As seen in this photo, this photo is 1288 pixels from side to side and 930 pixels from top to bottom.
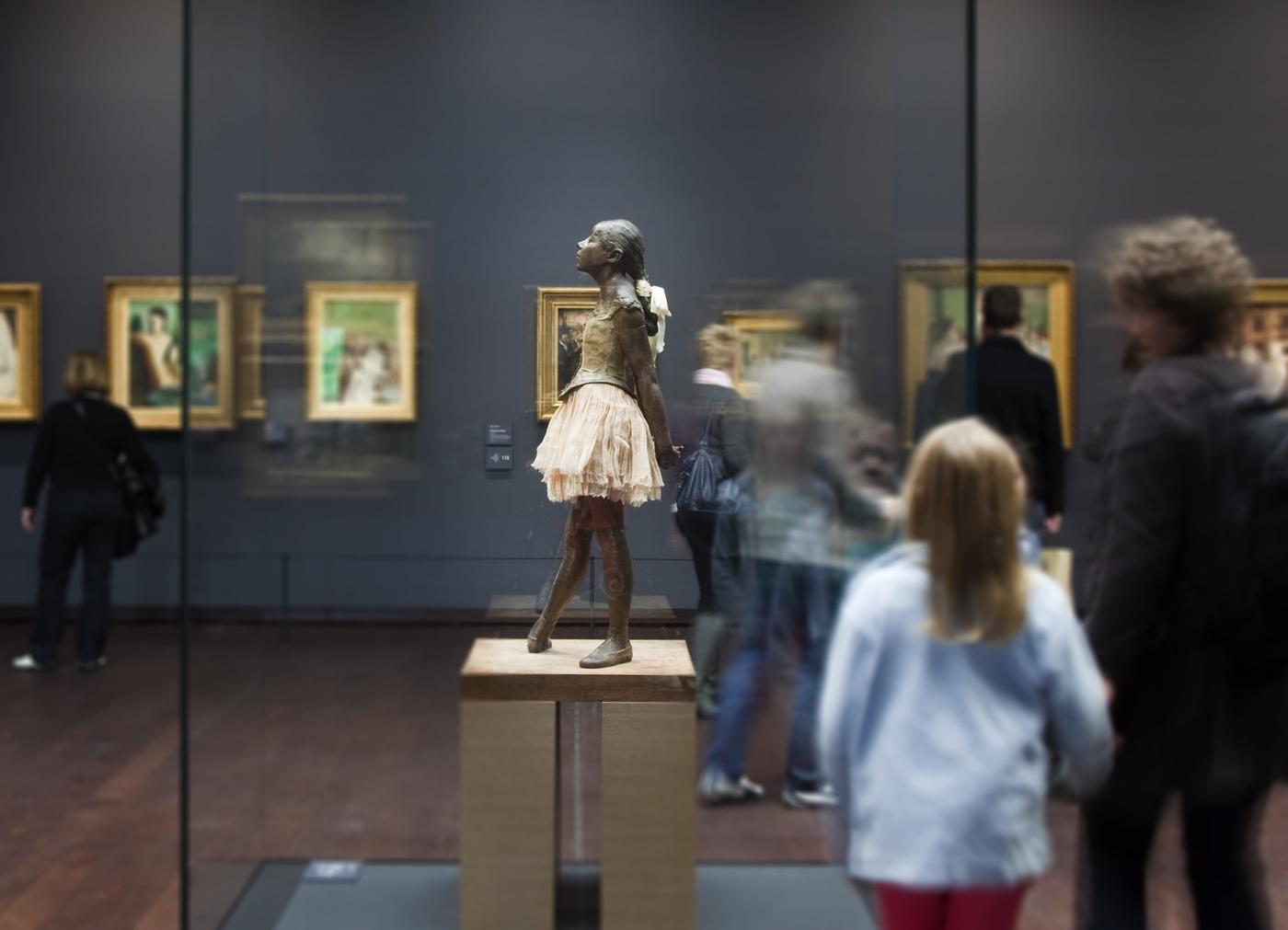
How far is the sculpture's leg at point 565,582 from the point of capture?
305cm

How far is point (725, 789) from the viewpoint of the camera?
3.20 meters

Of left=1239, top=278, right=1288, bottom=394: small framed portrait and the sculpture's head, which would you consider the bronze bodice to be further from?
left=1239, top=278, right=1288, bottom=394: small framed portrait

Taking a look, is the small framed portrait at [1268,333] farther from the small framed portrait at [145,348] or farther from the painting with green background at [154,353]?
the painting with green background at [154,353]

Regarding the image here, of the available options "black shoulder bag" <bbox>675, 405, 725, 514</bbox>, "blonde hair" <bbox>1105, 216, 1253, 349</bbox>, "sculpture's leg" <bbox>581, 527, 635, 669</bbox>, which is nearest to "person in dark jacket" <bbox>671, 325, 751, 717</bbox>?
"black shoulder bag" <bbox>675, 405, 725, 514</bbox>

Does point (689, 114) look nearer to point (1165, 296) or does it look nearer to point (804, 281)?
point (804, 281)

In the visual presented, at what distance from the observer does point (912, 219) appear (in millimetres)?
2998

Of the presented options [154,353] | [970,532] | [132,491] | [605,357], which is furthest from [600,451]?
[154,353]

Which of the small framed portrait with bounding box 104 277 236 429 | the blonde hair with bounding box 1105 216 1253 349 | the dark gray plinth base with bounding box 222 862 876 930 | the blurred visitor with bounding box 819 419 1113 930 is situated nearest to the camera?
the blurred visitor with bounding box 819 419 1113 930

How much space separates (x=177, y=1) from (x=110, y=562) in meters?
2.74

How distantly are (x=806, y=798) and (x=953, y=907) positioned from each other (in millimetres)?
1210

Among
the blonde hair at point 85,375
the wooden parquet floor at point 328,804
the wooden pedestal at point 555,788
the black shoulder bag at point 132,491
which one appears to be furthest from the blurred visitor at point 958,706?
the blonde hair at point 85,375

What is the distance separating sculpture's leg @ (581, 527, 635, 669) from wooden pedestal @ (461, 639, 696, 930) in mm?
62

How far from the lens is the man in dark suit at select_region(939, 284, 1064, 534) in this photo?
9.43 feet

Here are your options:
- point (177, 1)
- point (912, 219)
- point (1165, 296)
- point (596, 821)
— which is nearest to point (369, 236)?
point (912, 219)
